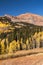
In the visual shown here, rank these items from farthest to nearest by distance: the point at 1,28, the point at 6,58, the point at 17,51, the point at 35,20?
the point at 35,20 < the point at 1,28 < the point at 17,51 < the point at 6,58

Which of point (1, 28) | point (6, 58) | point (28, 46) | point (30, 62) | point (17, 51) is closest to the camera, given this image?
point (30, 62)

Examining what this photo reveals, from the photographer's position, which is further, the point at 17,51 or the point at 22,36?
the point at 22,36

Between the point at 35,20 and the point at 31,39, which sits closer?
the point at 31,39

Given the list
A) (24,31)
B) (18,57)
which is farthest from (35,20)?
(18,57)

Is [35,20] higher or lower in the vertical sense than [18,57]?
higher

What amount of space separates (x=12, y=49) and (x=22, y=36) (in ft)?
4.80

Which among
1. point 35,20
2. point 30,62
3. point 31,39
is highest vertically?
point 35,20

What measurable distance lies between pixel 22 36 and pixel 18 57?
98.1 inches

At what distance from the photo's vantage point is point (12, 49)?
32.4 ft

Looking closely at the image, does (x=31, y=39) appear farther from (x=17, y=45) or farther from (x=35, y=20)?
(x=35, y=20)

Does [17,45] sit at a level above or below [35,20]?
below

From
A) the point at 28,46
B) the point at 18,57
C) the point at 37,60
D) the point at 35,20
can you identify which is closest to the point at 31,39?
the point at 28,46

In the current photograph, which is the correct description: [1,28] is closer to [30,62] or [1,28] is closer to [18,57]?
[18,57]

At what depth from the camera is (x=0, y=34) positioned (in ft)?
34.8
